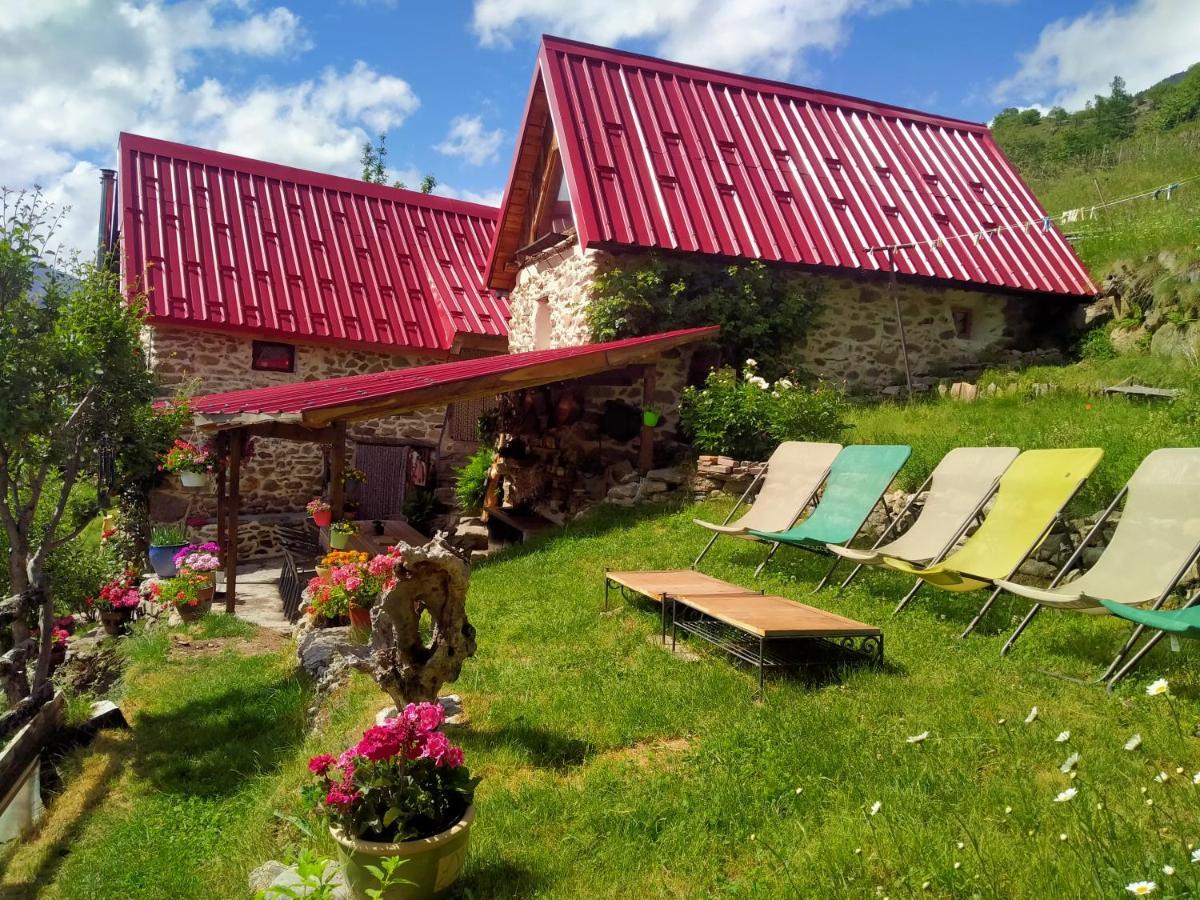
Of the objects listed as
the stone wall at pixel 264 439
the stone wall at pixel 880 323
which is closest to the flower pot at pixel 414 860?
the stone wall at pixel 880 323

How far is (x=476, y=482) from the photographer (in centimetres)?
1136

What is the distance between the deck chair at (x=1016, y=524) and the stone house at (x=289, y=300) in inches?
382

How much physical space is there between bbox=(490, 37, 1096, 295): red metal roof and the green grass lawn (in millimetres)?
5501

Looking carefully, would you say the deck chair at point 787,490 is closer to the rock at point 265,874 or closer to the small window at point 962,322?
the rock at point 265,874

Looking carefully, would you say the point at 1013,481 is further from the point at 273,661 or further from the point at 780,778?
the point at 273,661

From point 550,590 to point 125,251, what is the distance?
9052mm

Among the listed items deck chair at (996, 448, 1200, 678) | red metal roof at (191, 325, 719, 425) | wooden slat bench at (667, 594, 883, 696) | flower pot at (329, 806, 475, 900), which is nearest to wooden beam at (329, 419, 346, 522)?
red metal roof at (191, 325, 719, 425)

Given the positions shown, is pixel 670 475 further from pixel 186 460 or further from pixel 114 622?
pixel 114 622

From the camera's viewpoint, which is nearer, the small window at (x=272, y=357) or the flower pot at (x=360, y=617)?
the flower pot at (x=360, y=617)

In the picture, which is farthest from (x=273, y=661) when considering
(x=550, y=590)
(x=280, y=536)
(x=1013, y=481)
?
(x=280, y=536)

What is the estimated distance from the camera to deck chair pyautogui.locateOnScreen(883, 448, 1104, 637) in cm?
427

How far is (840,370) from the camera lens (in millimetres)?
10508

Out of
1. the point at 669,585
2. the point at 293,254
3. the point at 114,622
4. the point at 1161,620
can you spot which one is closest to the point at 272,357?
the point at 293,254

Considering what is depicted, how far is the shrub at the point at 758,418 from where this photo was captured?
822 cm
